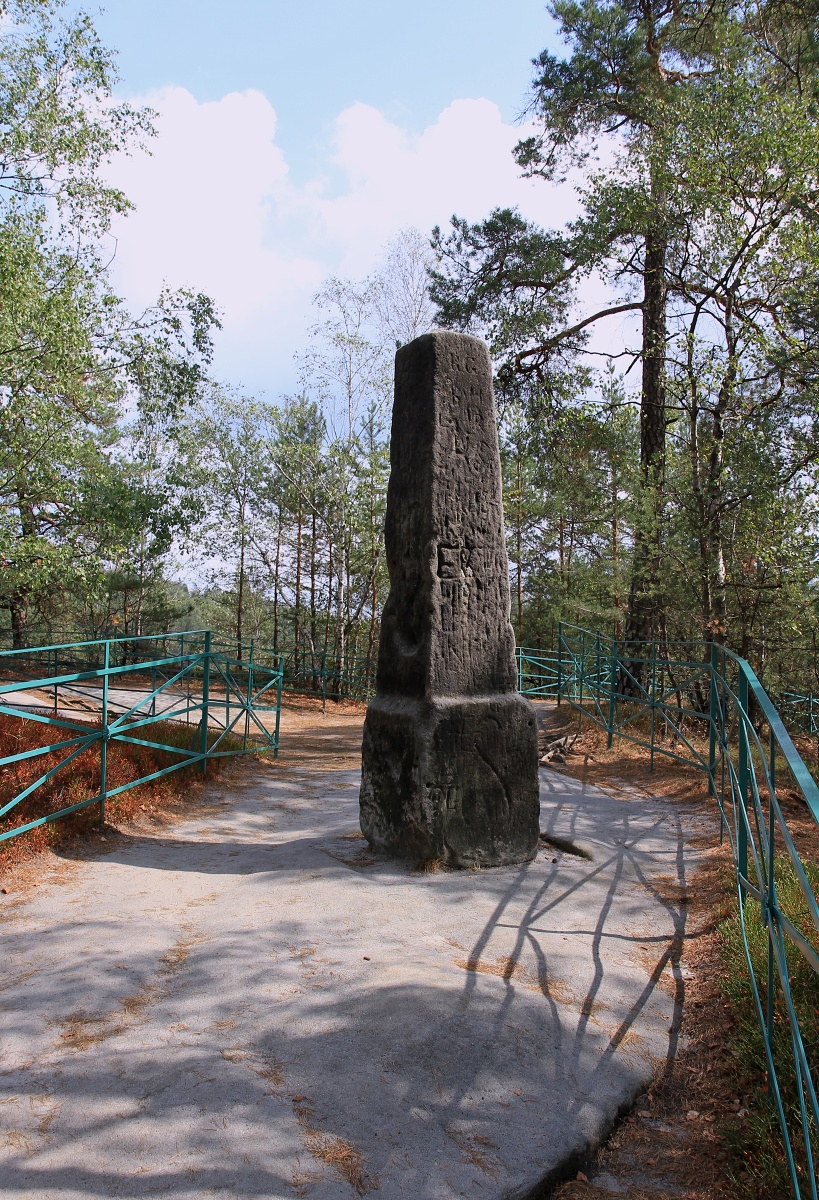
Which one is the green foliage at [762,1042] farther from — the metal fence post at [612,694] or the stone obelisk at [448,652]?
the metal fence post at [612,694]

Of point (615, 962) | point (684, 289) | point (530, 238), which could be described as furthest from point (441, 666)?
point (530, 238)

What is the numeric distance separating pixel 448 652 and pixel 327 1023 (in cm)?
235

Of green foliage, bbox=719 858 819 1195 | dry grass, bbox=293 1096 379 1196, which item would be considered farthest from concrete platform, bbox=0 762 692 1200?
green foliage, bbox=719 858 819 1195

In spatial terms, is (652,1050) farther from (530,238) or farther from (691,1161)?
(530,238)

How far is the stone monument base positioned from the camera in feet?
14.6

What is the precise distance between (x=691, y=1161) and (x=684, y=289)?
9.07 m

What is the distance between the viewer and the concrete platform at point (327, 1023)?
209 cm

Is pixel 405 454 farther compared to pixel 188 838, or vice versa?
pixel 188 838

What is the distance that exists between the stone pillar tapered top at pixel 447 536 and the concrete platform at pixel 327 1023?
1.24 metres

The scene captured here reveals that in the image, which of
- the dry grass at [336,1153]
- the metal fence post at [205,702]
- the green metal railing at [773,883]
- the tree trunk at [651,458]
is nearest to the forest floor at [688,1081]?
the green metal railing at [773,883]

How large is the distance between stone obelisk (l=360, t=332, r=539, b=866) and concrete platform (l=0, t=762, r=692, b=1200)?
0.30m

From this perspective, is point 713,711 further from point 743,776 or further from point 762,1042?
point 762,1042

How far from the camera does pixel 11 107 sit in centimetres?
1072

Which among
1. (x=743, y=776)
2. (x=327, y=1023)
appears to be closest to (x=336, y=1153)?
(x=327, y=1023)
